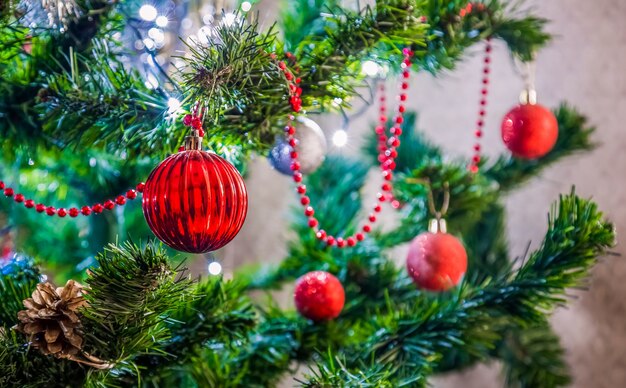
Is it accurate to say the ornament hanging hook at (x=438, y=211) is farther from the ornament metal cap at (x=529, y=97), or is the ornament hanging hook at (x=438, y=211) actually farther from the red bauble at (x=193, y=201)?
the red bauble at (x=193, y=201)

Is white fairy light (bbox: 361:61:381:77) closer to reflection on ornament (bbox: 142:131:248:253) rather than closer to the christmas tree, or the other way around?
the christmas tree

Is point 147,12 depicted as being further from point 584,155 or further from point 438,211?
point 584,155

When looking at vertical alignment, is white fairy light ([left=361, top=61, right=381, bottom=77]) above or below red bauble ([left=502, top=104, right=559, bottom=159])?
above

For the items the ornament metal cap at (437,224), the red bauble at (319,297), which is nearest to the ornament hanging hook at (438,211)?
the ornament metal cap at (437,224)

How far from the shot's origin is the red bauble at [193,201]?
387mm

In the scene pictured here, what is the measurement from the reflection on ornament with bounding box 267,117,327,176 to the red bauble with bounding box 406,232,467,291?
0.40 feet

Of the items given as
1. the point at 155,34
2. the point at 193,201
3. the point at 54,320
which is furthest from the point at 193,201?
the point at 155,34

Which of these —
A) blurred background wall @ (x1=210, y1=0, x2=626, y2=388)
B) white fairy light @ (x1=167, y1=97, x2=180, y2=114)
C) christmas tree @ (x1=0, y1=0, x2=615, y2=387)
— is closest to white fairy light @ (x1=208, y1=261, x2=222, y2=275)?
christmas tree @ (x1=0, y1=0, x2=615, y2=387)

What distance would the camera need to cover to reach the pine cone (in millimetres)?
383

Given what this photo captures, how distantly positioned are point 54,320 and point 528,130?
0.44 m

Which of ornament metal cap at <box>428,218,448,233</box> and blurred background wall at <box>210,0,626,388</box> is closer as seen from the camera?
ornament metal cap at <box>428,218,448,233</box>

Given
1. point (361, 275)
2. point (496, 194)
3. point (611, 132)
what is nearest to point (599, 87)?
point (611, 132)

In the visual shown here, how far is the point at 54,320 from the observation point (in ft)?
1.27

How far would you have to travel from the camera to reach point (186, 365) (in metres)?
0.49
